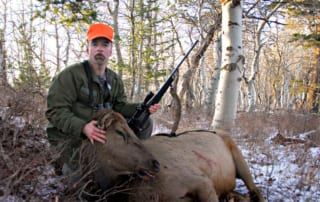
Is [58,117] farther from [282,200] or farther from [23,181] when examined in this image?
[282,200]

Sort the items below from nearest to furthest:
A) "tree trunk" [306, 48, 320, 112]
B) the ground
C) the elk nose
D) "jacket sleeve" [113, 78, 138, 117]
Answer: the ground
the elk nose
"jacket sleeve" [113, 78, 138, 117]
"tree trunk" [306, 48, 320, 112]

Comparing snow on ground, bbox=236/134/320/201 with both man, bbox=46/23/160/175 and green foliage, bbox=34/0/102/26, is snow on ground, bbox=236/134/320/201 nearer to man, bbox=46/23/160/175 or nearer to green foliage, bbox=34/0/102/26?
man, bbox=46/23/160/175

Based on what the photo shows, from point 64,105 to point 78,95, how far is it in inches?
11.8

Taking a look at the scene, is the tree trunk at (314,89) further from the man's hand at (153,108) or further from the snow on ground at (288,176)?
the man's hand at (153,108)

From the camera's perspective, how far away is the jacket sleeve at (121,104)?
471 cm

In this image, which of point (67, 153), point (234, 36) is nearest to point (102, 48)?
point (67, 153)

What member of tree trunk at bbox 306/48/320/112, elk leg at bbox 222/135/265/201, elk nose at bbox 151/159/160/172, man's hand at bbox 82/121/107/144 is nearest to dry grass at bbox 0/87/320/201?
elk leg at bbox 222/135/265/201

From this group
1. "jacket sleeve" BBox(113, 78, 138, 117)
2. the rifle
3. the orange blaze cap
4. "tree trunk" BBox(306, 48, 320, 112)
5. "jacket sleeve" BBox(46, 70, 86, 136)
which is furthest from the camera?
"tree trunk" BBox(306, 48, 320, 112)

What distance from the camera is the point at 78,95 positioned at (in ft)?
13.3

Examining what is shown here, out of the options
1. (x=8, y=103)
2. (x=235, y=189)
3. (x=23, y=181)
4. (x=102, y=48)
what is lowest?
(x=235, y=189)

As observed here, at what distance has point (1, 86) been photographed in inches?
217

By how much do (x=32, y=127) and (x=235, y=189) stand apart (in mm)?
2992

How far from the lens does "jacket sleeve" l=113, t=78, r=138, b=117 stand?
15.5 ft

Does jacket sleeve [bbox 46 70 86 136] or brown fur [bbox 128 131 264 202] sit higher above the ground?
jacket sleeve [bbox 46 70 86 136]
